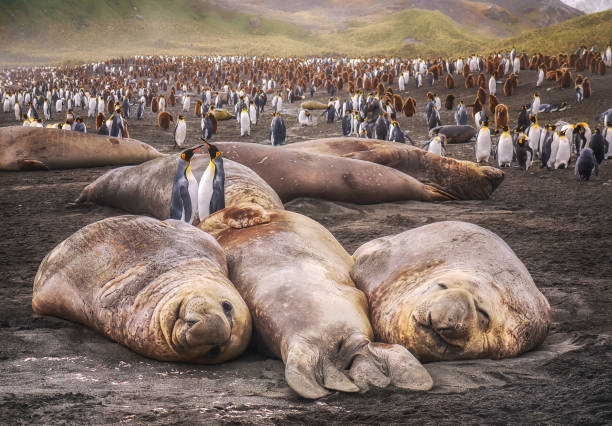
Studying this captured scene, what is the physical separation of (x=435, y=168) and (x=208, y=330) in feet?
21.5

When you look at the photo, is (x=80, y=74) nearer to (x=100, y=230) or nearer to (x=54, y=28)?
(x=54, y=28)

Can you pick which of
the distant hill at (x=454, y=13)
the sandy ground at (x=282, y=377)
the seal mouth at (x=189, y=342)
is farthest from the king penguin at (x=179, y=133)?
the distant hill at (x=454, y=13)

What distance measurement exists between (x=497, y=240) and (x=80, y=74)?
53382mm

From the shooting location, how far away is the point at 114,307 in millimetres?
3482

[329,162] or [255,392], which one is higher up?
[329,162]

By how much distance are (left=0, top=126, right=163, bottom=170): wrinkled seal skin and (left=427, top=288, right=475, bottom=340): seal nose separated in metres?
10.3

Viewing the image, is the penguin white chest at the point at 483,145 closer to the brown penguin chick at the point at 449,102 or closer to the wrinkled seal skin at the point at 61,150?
the wrinkled seal skin at the point at 61,150

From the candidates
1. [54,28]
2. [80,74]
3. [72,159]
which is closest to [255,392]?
[72,159]

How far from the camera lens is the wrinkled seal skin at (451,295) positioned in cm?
310

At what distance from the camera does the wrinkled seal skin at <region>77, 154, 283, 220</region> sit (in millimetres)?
6352

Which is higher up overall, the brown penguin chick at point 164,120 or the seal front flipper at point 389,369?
the brown penguin chick at point 164,120

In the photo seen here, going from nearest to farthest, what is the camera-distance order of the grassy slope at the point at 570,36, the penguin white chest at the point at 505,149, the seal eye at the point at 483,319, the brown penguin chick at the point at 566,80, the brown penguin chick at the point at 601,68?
1. the seal eye at the point at 483,319
2. the penguin white chest at the point at 505,149
3. the brown penguin chick at the point at 566,80
4. the brown penguin chick at the point at 601,68
5. the grassy slope at the point at 570,36

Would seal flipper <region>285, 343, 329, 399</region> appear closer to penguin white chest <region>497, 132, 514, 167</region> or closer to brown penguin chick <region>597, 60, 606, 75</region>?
penguin white chest <region>497, 132, 514, 167</region>

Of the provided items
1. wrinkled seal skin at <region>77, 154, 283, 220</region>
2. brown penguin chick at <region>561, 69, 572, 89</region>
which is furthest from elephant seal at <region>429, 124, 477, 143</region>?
wrinkled seal skin at <region>77, 154, 283, 220</region>
